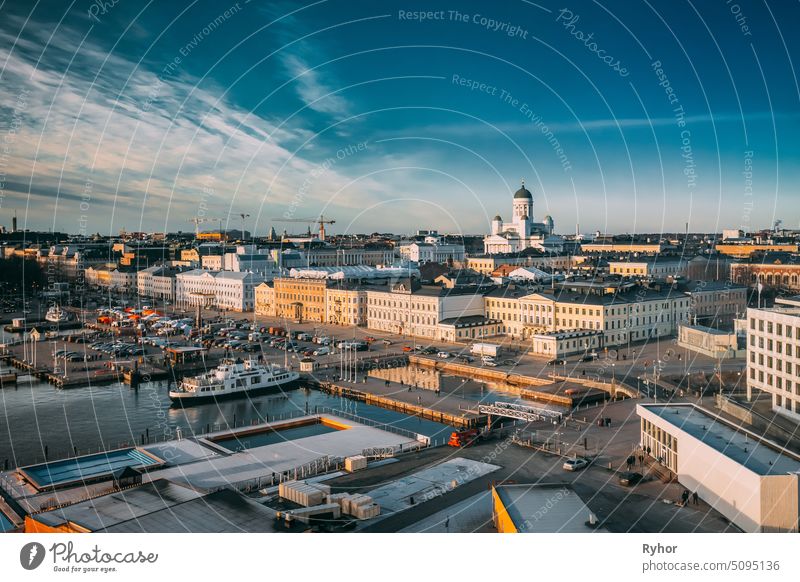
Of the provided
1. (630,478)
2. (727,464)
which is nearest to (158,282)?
(630,478)

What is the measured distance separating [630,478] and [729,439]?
1314mm

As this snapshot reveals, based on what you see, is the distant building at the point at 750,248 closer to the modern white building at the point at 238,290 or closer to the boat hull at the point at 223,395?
the modern white building at the point at 238,290

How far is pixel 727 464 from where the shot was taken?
8.39 m

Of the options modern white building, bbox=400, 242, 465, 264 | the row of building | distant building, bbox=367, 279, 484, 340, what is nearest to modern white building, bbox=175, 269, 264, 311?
the row of building

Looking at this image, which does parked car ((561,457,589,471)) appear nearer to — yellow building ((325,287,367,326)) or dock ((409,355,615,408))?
dock ((409,355,615,408))

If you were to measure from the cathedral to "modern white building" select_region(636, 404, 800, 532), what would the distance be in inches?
1605

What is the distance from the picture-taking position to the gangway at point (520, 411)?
14.7 meters

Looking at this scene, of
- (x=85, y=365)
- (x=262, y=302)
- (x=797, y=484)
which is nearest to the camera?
(x=797, y=484)

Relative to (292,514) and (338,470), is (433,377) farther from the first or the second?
(292,514)

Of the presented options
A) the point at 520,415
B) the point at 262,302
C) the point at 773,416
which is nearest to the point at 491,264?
the point at 262,302

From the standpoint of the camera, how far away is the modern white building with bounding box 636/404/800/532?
25.0 feet

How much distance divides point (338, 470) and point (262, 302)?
23.6 meters

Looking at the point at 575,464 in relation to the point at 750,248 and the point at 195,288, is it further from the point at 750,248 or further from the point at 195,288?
the point at 750,248

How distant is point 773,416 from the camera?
11.4 meters
